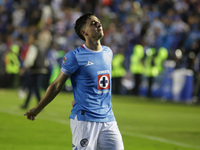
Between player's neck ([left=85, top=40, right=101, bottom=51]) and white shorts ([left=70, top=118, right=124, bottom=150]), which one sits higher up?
player's neck ([left=85, top=40, right=101, bottom=51])

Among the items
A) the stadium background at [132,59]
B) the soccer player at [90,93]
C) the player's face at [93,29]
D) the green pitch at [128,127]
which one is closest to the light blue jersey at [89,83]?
the soccer player at [90,93]

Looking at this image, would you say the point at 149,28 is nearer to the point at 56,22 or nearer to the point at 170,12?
the point at 170,12

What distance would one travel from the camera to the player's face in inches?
228

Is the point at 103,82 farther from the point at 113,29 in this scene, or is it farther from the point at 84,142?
the point at 113,29

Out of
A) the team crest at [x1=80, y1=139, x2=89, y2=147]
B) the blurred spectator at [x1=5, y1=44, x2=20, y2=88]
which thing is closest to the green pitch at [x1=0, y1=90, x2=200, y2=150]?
the team crest at [x1=80, y1=139, x2=89, y2=147]

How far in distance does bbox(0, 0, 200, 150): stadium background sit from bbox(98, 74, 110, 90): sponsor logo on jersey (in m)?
4.63

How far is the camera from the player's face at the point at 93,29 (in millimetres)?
5793

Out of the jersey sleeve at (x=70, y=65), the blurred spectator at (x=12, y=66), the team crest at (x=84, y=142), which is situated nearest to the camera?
the team crest at (x=84, y=142)

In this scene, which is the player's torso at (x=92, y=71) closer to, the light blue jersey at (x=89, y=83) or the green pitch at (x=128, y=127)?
the light blue jersey at (x=89, y=83)

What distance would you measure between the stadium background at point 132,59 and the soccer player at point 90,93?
4.57 meters

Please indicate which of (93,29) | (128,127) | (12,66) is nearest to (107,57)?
(93,29)

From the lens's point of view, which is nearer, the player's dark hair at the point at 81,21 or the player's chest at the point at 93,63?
the player's chest at the point at 93,63

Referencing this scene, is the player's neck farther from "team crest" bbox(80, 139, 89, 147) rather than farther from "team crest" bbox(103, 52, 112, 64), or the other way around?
"team crest" bbox(80, 139, 89, 147)

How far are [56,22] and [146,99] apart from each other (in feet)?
37.2
